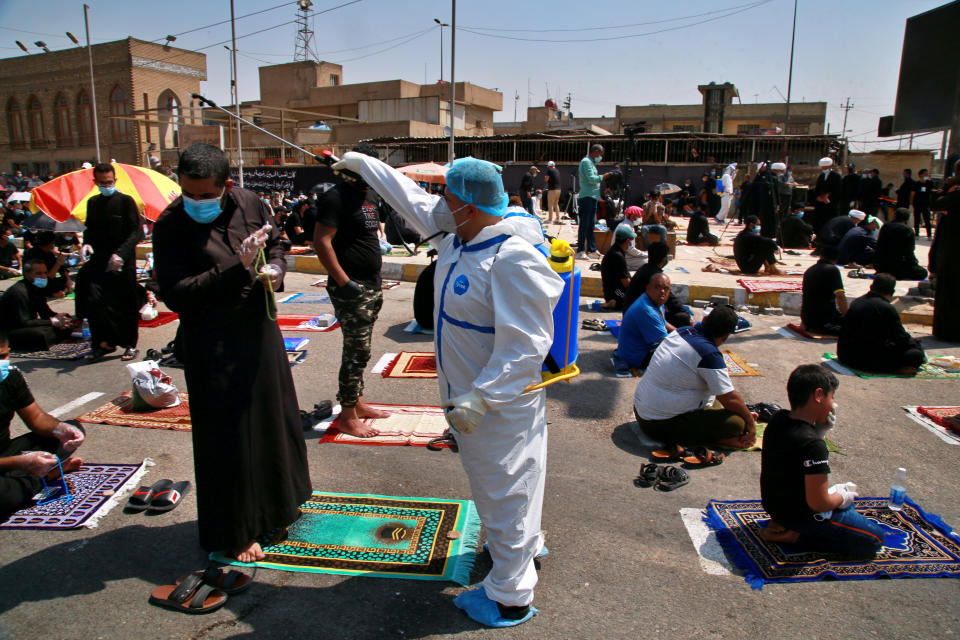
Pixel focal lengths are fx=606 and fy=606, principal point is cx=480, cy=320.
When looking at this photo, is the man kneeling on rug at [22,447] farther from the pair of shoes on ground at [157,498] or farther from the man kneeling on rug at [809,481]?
the man kneeling on rug at [809,481]

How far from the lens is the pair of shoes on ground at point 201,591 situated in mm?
2584

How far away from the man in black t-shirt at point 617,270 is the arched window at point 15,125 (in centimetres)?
4808

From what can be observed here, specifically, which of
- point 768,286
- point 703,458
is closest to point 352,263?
point 703,458

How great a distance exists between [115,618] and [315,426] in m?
2.14

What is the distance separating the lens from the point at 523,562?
8.18ft

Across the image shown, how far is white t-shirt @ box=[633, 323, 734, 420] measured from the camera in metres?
4.07

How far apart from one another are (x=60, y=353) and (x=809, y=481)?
7.12m

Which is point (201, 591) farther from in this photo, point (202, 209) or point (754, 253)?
point (754, 253)

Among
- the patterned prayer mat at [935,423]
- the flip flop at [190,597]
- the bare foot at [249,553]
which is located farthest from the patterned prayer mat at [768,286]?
the flip flop at [190,597]

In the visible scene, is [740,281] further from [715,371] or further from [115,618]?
[115,618]

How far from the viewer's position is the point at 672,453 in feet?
13.8

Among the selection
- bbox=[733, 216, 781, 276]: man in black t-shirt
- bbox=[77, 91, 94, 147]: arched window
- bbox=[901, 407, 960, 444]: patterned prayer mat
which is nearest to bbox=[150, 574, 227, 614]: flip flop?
bbox=[901, 407, 960, 444]: patterned prayer mat

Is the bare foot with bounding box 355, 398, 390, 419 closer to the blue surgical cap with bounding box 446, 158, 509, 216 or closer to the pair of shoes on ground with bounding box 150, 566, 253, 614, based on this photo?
the pair of shoes on ground with bounding box 150, 566, 253, 614

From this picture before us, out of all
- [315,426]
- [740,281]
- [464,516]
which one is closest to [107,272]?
[315,426]
